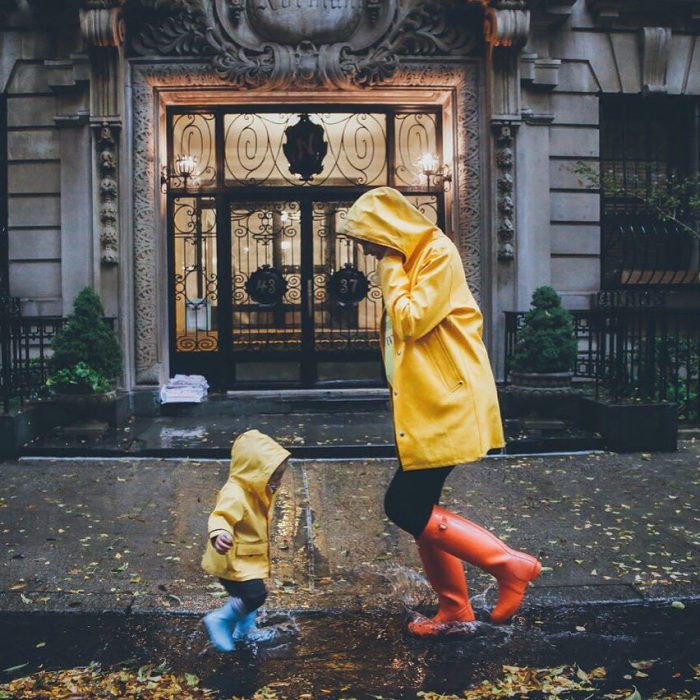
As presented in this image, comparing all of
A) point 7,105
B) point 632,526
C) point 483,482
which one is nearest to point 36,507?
point 483,482

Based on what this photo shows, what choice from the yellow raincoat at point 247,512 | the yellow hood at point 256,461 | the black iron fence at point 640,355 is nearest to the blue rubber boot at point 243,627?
the yellow raincoat at point 247,512

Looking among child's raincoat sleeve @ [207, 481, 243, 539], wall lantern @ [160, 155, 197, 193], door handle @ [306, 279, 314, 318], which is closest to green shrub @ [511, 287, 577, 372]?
door handle @ [306, 279, 314, 318]

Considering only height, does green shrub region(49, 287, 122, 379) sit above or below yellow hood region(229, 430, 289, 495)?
above

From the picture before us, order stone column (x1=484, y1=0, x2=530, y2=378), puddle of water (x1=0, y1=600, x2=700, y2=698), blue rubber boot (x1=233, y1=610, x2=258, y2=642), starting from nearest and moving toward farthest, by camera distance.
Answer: puddle of water (x1=0, y1=600, x2=700, y2=698) → blue rubber boot (x1=233, y1=610, x2=258, y2=642) → stone column (x1=484, y1=0, x2=530, y2=378)

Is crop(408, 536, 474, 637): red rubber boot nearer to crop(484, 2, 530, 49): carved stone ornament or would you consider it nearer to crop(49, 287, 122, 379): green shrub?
crop(49, 287, 122, 379): green shrub

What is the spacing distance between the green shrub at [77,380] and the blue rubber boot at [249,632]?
5725mm

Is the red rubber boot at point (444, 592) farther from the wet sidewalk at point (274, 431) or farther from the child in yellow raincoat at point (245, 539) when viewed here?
the wet sidewalk at point (274, 431)

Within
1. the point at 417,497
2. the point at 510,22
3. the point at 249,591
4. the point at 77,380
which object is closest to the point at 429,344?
the point at 417,497

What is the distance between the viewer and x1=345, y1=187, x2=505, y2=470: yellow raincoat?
3.74 metres

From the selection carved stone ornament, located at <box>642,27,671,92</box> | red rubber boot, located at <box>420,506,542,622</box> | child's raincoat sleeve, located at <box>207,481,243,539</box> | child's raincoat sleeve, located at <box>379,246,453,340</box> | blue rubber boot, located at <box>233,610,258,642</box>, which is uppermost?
carved stone ornament, located at <box>642,27,671,92</box>

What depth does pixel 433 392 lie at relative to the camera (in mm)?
3773

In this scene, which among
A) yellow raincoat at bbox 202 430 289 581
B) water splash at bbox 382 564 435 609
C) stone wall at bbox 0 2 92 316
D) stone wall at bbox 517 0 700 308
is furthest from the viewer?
stone wall at bbox 517 0 700 308

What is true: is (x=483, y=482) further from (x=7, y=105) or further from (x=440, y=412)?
(x=7, y=105)

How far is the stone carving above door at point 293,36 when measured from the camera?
10.8m
